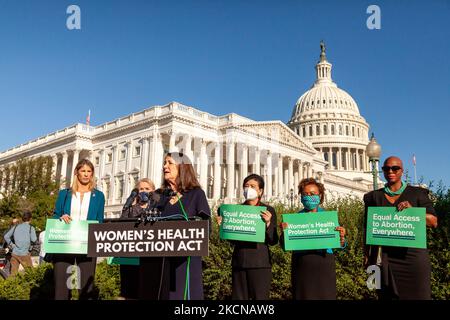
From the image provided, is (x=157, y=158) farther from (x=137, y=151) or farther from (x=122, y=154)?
(x=122, y=154)

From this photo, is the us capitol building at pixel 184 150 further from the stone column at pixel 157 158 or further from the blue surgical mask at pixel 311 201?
the blue surgical mask at pixel 311 201

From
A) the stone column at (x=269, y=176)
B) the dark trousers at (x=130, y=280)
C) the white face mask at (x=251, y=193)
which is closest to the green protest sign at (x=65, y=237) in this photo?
the dark trousers at (x=130, y=280)

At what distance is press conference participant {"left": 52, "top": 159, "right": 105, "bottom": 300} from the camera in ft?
19.8

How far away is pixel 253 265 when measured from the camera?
6227 mm

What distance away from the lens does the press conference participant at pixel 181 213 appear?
483cm

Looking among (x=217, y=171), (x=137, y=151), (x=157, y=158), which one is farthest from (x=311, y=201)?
(x=137, y=151)

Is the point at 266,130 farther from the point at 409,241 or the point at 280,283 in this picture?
the point at 409,241

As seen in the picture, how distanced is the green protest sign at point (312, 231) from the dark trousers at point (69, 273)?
2647mm

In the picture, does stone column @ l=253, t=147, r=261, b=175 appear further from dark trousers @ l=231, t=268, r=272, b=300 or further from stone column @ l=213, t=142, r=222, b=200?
dark trousers @ l=231, t=268, r=272, b=300

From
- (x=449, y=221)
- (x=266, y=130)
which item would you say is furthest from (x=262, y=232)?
(x=266, y=130)

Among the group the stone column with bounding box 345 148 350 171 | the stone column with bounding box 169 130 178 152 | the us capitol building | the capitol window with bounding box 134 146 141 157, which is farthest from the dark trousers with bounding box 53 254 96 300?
the stone column with bounding box 345 148 350 171

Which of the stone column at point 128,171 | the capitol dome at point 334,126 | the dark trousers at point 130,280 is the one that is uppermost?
the capitol dome at point 334,126

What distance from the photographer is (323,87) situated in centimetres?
12388

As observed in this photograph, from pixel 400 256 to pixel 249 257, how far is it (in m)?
1.94
